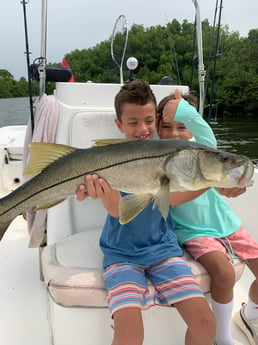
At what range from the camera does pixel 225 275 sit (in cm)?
186

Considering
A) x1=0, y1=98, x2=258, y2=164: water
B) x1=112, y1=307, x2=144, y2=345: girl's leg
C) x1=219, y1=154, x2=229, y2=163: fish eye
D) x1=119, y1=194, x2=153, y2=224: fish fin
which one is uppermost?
x1=219, y1=154, x2=229, y2=163: fish eye

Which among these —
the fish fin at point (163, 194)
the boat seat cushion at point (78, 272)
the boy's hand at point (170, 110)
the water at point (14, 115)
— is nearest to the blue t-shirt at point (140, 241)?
the boat seat cushion at point (78, 272)

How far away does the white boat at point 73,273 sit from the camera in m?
1.84

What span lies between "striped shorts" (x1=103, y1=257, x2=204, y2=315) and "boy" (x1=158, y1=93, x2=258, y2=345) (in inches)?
9.2

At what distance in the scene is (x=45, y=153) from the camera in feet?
4.94

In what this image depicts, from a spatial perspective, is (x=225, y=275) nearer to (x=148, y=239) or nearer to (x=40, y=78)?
(x=148, y=239)

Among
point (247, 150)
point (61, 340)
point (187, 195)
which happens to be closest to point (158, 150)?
point (187, 195)

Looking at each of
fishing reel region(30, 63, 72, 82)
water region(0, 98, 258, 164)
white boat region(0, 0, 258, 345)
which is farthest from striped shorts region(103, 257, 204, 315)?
water region(0, 98, 258, 164)

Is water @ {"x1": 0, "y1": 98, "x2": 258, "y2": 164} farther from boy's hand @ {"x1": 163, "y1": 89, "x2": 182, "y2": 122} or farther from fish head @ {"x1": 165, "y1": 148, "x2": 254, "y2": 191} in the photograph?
fish head @ {"x1": 165, "y1": 148, "x2": 254, "y2": 191}

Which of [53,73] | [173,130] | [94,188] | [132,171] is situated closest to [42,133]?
[53,73]

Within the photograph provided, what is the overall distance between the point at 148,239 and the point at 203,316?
1.65 ft

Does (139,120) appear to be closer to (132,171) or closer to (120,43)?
(132,171)

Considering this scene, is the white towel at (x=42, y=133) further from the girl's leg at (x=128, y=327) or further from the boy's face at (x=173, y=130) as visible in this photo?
the girl's leg at (x=128, y=327)

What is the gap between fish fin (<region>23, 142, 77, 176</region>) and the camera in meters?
1.50
